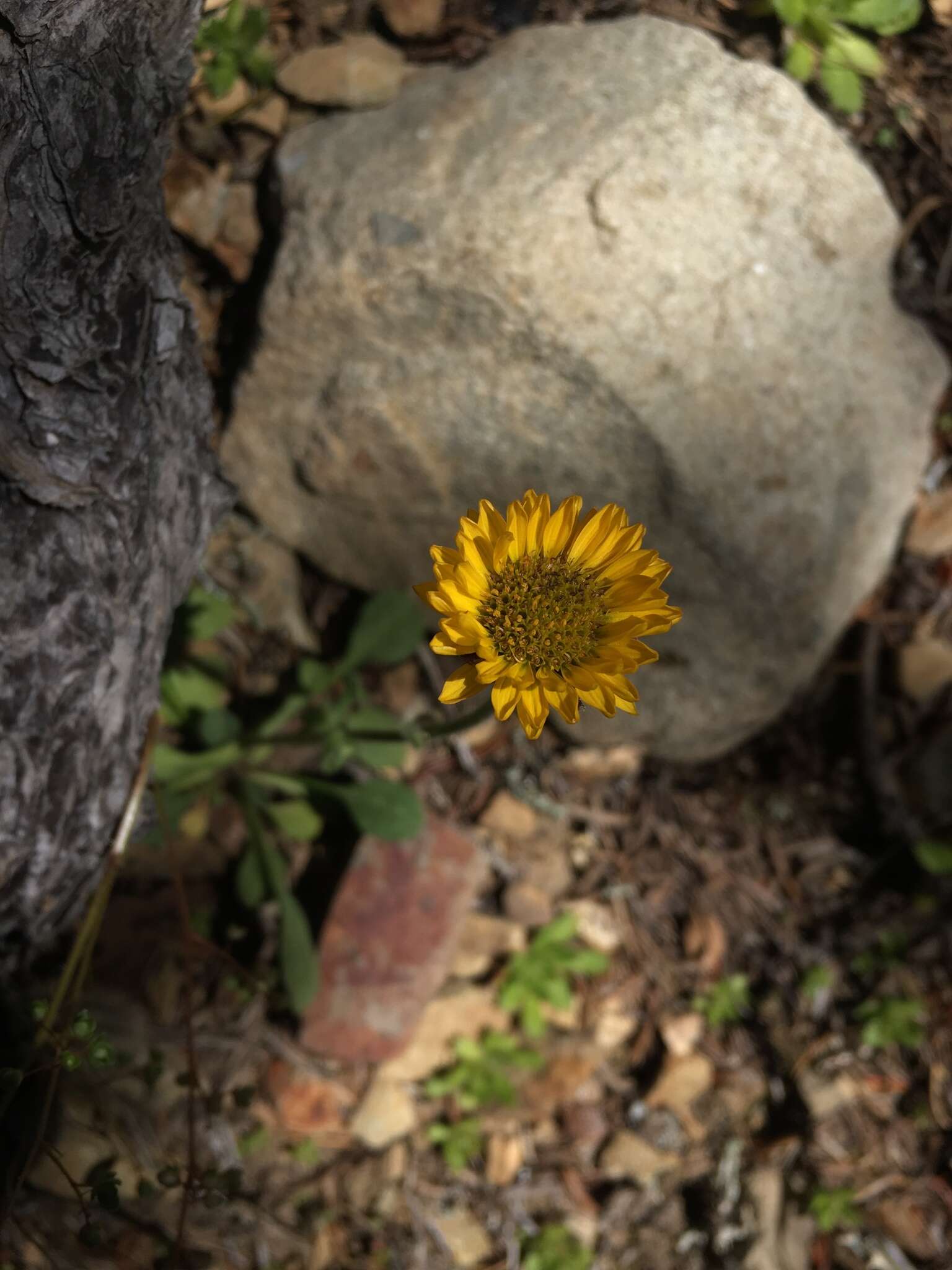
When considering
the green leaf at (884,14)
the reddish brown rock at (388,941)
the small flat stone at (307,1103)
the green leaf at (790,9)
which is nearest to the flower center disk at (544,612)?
the reddish brown rock at (388,941)

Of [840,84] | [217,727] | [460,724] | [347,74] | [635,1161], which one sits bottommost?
[635,1161]

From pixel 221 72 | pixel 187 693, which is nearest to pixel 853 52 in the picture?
pixel 221 72

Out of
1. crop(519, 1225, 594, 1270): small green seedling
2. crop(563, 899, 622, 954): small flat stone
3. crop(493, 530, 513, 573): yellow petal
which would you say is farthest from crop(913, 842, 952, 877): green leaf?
crop(493, 530, 513, 573): yellow petal

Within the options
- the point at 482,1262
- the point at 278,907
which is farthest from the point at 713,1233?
the point at 278,907

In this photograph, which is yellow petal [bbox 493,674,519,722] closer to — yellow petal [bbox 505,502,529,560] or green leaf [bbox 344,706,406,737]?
yellow petal [bbox 505,502,529,560]

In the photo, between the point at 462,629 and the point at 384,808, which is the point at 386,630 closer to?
the point at 384,808

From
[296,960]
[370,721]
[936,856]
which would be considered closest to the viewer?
[296,960]

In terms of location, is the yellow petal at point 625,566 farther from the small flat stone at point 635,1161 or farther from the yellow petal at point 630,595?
the small flat stone at point 635,1161
